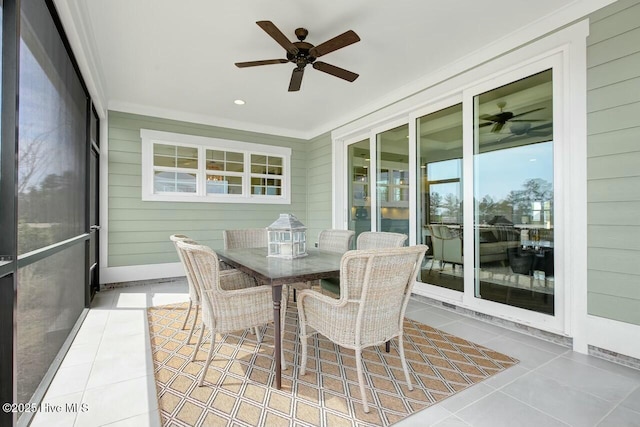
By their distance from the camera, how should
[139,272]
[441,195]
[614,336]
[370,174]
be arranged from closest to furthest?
[614,336], [441,195], [139,272], [370,174]

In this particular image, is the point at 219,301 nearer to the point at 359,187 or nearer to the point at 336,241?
the point at 336,241

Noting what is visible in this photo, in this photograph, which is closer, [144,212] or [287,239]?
[287,239]

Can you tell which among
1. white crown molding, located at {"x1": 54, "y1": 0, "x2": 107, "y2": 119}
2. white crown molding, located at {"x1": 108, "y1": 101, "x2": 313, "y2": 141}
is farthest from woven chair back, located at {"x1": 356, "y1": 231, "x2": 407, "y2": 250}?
white crown molding, located at {"x1": 108, "y1": 101, "x2": 313, "y2": 141}

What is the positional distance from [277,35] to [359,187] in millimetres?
3075

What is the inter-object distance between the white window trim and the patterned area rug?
2734 mm

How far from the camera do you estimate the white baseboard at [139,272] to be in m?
4.43

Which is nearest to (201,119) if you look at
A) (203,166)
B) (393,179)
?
(203,166)

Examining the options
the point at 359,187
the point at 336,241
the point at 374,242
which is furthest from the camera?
the point at 359,187

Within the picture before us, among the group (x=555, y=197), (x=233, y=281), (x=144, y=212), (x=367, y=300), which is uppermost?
(x=555, y=197)

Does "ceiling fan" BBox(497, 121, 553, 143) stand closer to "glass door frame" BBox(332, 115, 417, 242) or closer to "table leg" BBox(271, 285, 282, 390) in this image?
"glass door frame" BBox(332, 115, 417, 242)

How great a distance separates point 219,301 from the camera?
1946 mm

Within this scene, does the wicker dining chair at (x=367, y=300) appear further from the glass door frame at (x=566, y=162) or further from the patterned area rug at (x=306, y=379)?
the glass door frame at (x=566, y=162)

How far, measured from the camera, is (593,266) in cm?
235

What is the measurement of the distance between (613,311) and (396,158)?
284 centimetres
